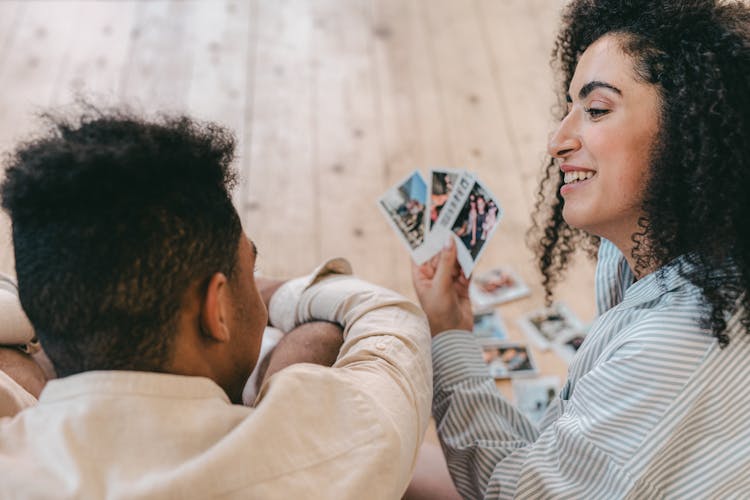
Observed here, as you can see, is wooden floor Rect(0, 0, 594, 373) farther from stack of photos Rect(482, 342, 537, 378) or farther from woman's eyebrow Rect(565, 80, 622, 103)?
woman's eyebrow Rect(565, 80, 622, 103)

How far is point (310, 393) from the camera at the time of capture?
1.03m

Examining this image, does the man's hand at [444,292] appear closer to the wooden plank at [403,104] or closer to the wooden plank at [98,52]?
the wooden plank at [403,104]

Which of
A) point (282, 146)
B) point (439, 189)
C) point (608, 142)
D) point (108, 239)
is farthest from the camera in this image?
point (282, 146)

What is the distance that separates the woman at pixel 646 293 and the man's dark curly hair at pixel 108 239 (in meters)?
0.68

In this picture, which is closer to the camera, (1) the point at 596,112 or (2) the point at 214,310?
(2) the point at 214,310

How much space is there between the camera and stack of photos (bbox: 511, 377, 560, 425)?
2.27 metres

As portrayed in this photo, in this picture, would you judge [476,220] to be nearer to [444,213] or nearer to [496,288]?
[444,213]

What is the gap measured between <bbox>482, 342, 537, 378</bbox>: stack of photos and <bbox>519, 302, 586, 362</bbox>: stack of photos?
0.07 m

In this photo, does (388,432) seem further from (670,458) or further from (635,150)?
(635,150)

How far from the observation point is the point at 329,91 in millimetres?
3246

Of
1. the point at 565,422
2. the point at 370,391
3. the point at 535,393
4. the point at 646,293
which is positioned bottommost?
the point at 535,393

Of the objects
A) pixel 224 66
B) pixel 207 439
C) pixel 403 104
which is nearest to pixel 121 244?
pixel 207 439

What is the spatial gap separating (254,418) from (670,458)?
0.65m

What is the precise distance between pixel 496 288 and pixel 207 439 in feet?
5.87
